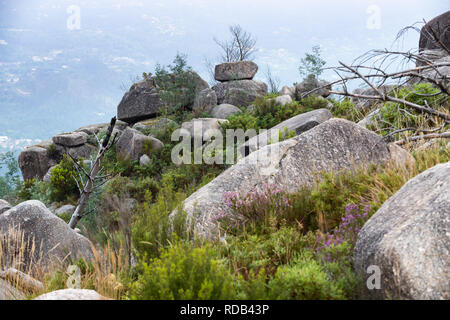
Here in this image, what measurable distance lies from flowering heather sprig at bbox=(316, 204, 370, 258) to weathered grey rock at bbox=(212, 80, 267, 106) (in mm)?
13465

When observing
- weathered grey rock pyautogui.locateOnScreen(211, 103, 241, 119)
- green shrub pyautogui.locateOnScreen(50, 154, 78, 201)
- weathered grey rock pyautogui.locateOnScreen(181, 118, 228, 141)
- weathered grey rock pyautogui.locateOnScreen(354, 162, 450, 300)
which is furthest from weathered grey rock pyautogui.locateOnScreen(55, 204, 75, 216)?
weathered grey rock pyautogui.locateOnScreen(354, 162, 450, 300)

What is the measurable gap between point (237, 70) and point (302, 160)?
13.9 m

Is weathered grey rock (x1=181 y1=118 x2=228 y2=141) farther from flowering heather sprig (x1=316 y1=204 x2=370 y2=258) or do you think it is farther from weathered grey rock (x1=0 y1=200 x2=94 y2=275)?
flowering heather sprig (x1=316 y1=204 x2=370 y2=258)

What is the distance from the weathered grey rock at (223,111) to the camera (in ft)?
49.1

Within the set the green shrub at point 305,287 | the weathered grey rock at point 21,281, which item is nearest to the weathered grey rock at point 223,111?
the weathered grey rock at point 21,281

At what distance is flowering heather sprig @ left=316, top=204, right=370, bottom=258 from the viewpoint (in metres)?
3.23

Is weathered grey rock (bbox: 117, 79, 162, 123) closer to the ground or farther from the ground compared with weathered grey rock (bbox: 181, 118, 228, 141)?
farther from the ground

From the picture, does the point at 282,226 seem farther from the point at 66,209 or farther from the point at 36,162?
the point at 36,162

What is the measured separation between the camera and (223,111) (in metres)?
15.2

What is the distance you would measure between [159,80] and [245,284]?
16.3 metres

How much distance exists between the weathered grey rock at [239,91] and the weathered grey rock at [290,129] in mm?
A: 7207

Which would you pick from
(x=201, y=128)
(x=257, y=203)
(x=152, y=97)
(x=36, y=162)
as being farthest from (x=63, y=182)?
(x=257, y=203)

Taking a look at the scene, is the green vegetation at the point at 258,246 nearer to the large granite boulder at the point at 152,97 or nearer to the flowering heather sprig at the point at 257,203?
the flowering heather sprig at the point at 257,203
